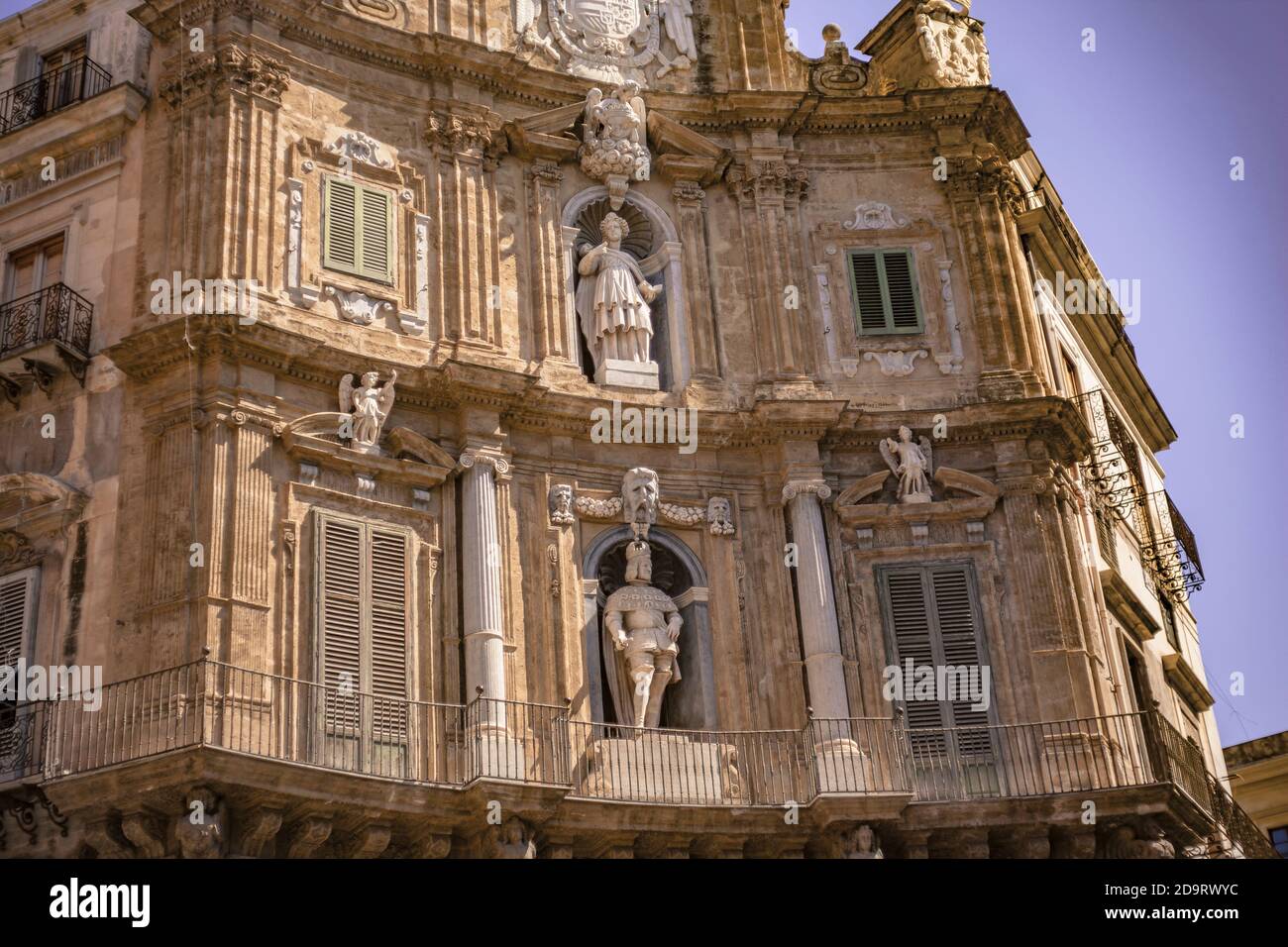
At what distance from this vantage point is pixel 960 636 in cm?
2334

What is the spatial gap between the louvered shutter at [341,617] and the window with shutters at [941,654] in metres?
6.11

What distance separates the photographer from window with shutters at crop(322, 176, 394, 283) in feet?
76.7

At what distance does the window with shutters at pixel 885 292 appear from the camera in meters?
25.3

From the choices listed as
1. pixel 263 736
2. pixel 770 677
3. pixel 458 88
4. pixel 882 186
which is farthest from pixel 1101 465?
pixel 263 736

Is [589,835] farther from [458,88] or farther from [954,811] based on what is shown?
[458,88]

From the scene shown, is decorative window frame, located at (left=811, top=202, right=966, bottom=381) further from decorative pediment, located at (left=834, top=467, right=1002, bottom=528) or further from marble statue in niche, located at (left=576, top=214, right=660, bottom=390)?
marble statue in niche, located at (left=576, top=214, right=660, bottom=390)

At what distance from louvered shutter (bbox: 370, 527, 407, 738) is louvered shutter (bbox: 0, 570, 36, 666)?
11.9 feet

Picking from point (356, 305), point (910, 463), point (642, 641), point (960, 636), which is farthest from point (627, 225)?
point (960, 636)

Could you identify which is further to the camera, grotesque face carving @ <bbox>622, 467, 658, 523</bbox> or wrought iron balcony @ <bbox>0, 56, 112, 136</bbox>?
wrought iron balcony @ <bbox>0, 56, 112, 136</bbox>

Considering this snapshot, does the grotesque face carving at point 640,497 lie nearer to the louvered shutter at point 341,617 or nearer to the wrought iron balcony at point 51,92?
the louvered shutter at point 341,617

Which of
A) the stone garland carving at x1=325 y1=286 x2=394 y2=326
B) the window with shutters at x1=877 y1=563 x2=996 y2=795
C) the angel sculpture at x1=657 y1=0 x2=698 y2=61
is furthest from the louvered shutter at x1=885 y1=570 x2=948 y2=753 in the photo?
the angel sculpture at x1=657 y1=0 x2=698 y2=61

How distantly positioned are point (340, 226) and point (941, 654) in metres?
8.59

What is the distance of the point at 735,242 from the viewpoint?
25.6 meters
